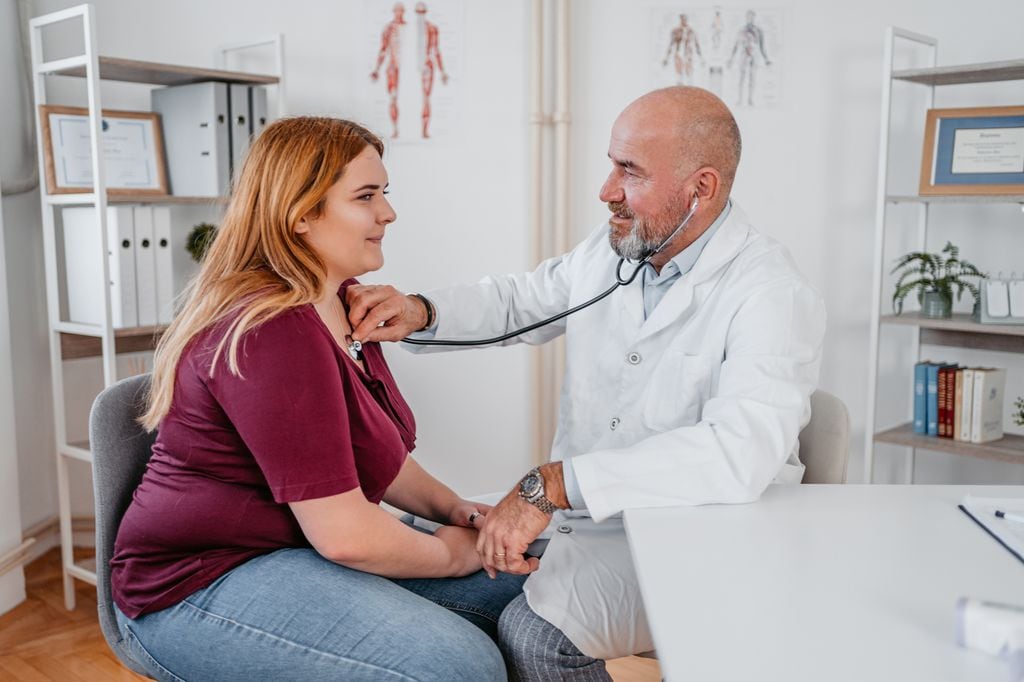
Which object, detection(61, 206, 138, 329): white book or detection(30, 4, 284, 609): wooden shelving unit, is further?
detection(61, 206, 138, 329): white book

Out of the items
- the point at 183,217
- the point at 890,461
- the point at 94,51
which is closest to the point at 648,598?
the point at 94,51

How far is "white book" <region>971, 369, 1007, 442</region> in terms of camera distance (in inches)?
107

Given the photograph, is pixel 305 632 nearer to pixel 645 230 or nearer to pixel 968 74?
pixel 645 230

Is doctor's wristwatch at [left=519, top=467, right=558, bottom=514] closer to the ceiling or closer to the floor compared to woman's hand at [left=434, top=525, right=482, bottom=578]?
closer to the ceiling

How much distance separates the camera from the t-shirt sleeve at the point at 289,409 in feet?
3.93

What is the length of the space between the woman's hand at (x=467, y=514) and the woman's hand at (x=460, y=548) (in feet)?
0.12

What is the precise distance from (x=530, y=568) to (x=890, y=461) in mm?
2034

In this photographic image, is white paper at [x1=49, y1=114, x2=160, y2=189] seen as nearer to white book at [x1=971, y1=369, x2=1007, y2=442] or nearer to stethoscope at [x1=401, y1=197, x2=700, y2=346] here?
stethoscope at [x1=401, y1=197, x2=700, y2=346]

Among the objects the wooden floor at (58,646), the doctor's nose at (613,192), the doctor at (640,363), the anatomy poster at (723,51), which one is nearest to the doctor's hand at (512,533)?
the doctor at (640,363)

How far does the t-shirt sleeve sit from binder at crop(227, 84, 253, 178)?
5.55ft

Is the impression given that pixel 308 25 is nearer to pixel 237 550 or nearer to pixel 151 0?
pixel 151 0

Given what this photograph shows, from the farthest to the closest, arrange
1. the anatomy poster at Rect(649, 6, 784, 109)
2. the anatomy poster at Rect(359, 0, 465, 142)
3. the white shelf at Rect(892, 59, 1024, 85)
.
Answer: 1. the anatomy poster at Rect(359, 0, 465, 142)
2. the anatomy poster at Rect(649, 6, 784, 109)
3. the white shelf at Rect(892, 59, 1024, 85)

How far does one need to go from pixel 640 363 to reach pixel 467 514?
0.37 m

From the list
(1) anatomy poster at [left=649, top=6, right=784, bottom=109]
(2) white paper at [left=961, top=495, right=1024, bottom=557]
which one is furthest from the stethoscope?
(1) anatomy poster at [left=649, top=6, right=784, bottom=109]
